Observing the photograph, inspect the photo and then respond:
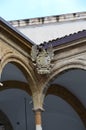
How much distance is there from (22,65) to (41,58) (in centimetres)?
54

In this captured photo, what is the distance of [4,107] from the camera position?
51.8ft

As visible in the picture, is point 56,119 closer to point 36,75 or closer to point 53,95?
point 53,95

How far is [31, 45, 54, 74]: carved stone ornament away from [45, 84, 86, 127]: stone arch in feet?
7.04

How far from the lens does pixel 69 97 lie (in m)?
15.2

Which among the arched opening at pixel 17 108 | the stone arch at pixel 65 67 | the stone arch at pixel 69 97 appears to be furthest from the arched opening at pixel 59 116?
the stone arch at pixel 65 67

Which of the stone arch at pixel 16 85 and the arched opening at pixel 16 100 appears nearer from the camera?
the arched opening at pixel 16 100

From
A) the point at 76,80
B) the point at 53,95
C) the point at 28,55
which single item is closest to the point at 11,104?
the point at 53,95

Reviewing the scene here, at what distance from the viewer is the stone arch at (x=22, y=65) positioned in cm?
1166

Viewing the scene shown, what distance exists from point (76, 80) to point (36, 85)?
195 cm

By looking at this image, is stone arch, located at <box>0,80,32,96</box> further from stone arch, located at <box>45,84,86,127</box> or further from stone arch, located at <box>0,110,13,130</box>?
stone arch, located at <box>0,110,13,130</box>

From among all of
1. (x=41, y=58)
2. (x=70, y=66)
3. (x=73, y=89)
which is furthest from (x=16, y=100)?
(x=41, y=58)

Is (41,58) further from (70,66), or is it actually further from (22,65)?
(70,66)

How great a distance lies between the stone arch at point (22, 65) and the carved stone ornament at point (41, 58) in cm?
23

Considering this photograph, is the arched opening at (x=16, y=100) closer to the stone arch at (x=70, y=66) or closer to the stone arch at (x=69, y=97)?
the stone arch at (x=69, y=97)
